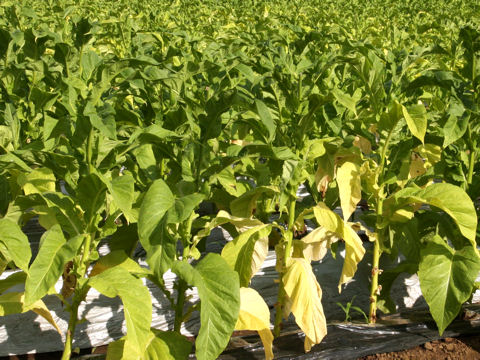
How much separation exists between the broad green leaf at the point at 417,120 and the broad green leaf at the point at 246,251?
692 mm

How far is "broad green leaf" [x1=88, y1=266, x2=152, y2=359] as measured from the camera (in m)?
1.82

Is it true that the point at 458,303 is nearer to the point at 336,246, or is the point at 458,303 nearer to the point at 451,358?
the point at 451,358

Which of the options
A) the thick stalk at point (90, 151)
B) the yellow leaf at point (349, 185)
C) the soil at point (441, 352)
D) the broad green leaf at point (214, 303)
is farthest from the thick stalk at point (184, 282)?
the soil at point (441, 352)

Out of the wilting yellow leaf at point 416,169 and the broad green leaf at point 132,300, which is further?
the wilting yellow leaf at point 416,169

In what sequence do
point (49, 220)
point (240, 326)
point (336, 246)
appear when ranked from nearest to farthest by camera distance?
1. point (240, 326)
2. point (49, 220)
3. point (336, 246)

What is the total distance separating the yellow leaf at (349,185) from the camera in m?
2.34

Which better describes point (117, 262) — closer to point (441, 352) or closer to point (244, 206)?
point (244, 206)

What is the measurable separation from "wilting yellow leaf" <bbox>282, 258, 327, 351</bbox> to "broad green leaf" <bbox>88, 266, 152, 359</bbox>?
606 mm

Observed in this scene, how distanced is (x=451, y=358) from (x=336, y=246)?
2.35 feet

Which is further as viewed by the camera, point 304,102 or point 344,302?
point 344,302

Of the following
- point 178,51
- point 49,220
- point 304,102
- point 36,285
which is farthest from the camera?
point 178,51

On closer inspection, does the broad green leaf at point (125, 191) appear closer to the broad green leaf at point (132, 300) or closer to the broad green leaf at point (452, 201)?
the broad green leaf at point (132, 300)

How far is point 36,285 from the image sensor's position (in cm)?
178

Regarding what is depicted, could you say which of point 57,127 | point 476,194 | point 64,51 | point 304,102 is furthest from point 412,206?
point 64,51
